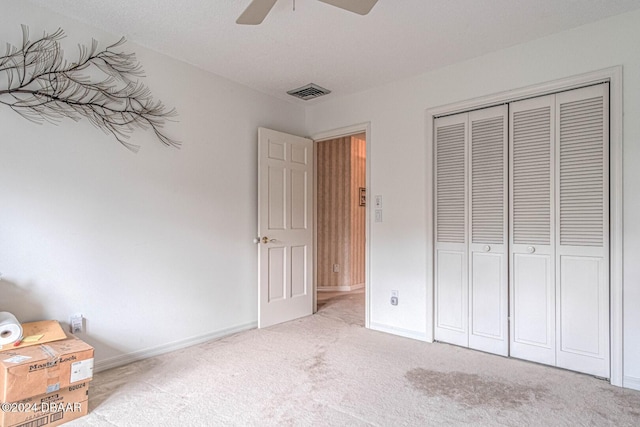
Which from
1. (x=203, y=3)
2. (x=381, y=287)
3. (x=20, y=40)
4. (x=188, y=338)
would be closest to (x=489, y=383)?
(x=381, y=287)

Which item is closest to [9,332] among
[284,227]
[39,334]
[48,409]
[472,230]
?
[39,334]

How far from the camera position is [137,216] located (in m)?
2.91

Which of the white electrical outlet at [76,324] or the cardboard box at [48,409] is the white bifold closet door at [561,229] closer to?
the cardboard box at [48,409]

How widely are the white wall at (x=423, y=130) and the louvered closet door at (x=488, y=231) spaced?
0.33 metres

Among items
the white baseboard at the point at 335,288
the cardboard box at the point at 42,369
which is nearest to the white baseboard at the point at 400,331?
the white baseboard at the point at 335,288

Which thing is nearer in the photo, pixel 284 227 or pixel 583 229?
pixel 583 229

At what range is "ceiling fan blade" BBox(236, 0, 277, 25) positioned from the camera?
74.9 inches

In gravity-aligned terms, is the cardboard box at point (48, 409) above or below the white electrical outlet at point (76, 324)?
below

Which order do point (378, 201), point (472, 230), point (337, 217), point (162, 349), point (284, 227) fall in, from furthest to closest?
point (337, 217) < point (284, 227) < point (378, 201) < point (472, 230) < point (162, 349)

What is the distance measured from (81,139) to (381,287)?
2.82 m

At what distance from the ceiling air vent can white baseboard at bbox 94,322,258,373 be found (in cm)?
242

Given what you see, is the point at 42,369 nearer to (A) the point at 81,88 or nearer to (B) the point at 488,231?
(A) the point at 81,88

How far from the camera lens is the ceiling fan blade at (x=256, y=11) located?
1903mm

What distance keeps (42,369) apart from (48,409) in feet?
0.80
